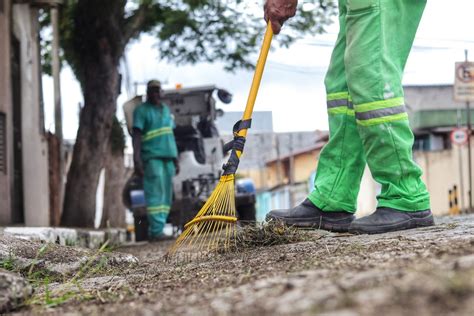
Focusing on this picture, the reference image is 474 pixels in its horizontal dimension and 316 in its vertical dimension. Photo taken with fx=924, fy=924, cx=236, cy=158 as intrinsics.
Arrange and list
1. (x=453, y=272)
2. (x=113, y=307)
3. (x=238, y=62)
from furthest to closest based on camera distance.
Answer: (x=238, y=62) < (x=113, y=307) < (x=453, y=272)

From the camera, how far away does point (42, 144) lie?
10883 mm

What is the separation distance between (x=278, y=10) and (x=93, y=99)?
8.66 m

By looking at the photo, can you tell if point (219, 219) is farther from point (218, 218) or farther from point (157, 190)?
point (157, 190)

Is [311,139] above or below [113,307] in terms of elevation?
above

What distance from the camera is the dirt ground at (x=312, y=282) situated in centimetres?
181

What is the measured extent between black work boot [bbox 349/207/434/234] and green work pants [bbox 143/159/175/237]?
7.47m

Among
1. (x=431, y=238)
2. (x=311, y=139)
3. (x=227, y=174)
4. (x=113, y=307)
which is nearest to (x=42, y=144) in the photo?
(x=227, y=174)

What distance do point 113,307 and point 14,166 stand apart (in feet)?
26.1

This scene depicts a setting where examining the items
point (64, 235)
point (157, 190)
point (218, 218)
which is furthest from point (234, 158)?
point (157, 190)

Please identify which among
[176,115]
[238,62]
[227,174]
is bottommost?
[227,174]

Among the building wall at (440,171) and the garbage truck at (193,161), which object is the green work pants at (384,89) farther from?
the building wall at (440,171)

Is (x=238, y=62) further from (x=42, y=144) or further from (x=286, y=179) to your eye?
(x=286, y=179)

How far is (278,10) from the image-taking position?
15.0 ft

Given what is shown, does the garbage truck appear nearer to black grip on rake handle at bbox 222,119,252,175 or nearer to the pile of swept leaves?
black grip on rake handle at bbox 222,119,252,175
